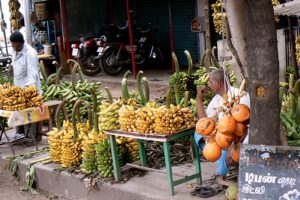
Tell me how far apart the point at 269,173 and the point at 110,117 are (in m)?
2.58

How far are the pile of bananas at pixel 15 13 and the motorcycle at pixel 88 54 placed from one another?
1884 millimetres

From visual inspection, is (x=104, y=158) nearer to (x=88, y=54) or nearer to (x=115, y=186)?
(x=115, y=186)

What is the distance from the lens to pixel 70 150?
680 centimetres

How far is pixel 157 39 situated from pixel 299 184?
40.0 feet

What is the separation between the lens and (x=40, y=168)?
7.28 meters

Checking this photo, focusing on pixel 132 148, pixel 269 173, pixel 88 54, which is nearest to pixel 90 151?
pixel 132 148

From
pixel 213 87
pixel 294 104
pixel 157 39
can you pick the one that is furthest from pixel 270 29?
pixel 157 39

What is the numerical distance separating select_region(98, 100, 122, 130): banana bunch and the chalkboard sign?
7.60 feet

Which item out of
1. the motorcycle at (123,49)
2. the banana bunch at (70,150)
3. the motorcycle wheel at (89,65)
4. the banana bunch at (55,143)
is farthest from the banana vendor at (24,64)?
the motorcycle wheel at (89,65)

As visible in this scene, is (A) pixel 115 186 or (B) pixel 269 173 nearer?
(B) pixel 269 173

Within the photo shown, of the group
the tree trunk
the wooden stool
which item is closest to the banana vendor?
the wooden stool

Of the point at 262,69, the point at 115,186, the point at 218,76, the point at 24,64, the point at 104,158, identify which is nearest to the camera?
the point at 262,69

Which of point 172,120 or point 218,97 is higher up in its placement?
point 218,97

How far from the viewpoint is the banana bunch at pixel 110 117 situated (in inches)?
244
